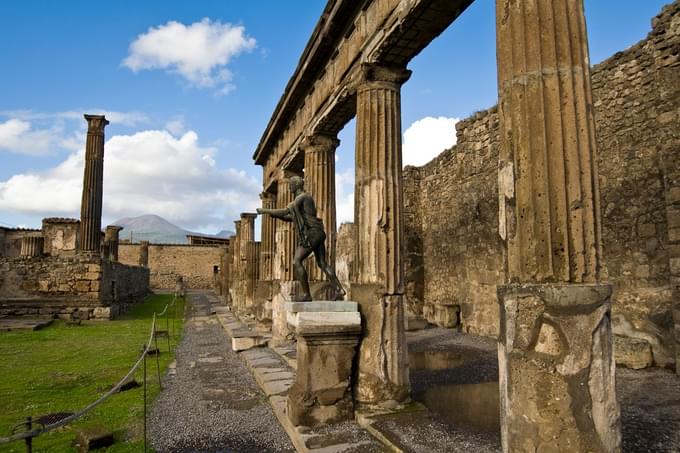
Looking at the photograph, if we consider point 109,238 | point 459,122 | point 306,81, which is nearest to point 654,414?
point 306,81

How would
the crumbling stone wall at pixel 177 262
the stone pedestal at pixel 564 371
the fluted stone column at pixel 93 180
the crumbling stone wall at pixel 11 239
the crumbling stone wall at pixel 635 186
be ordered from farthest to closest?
the crumbling stone wall at pixel 177 262 → the crumbling stone wall at pixel 11 239 → the fluted stone column at pixel 93 180 → the crumbling stone wall at pixel 635 186 → the stone pedestal at pixel 564 371

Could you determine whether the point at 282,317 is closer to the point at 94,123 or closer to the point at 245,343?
the point at 245,343

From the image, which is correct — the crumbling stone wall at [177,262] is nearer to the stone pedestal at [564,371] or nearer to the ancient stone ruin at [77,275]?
the ancient stone ruin at [77,275]

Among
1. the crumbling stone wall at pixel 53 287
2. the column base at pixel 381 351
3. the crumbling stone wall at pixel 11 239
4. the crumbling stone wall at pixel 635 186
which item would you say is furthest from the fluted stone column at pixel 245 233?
the crumbling stone wall at pixel 11 239

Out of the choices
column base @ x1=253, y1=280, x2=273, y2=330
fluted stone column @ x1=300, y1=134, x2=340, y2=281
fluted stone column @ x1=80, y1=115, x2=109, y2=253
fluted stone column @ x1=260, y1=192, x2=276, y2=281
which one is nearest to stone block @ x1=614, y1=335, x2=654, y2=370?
fluted stone column @ x1=300, y1=134, x2=340, y2=281

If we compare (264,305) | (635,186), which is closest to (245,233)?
(264,305)

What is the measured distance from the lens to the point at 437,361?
314 inches

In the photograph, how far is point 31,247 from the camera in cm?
1691

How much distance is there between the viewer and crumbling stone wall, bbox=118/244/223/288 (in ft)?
136

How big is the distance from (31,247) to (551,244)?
19090 millimetres

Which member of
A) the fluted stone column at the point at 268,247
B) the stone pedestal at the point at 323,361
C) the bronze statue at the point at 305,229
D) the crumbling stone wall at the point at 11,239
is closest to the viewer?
the stone pedestal at the point at 323,361

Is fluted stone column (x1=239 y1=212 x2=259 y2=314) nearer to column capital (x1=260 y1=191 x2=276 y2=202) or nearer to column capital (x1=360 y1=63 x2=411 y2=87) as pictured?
column capital (x1=260 y1=191 x2=276 y2=202)

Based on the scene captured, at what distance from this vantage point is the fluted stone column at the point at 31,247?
1682cm

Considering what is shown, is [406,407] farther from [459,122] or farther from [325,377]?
[459,122]
